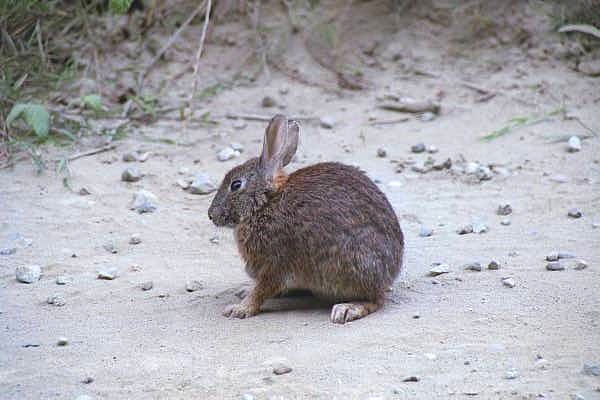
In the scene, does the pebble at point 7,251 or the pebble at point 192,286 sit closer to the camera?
the pebble at point 192,286

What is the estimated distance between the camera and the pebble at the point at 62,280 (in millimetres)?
Result: 5332

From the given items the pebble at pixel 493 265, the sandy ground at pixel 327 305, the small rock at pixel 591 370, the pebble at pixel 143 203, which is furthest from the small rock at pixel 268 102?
the small rock at pixel 591 370

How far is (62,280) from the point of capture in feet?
17.6

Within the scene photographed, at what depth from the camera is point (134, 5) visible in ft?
30.2

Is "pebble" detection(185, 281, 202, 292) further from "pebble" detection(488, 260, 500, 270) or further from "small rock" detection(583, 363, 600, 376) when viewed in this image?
"small rock" detection(583, 363, 600, 376)

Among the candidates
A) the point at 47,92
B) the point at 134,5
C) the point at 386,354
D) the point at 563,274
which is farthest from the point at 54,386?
the point at 134,5

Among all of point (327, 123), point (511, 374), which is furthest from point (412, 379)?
point (327, 123)

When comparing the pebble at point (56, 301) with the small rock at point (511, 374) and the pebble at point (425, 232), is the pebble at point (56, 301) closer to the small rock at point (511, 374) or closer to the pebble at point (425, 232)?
the pebble at point (425, 232)

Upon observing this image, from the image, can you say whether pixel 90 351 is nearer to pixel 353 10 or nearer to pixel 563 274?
pixel 563 274

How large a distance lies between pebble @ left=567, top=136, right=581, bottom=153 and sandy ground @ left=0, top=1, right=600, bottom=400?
0.06 metres

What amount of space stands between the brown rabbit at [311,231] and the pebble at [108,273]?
0.79 metres

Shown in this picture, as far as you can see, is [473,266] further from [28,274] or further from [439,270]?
[28,274]

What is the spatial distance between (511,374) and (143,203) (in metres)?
3.47

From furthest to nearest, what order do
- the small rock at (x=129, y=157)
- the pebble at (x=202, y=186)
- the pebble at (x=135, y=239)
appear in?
the small rock at (x=129, y=157) → the pebble at (x=202, y=186) → the pebble at (x=135, y=239)
